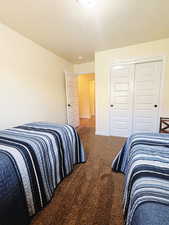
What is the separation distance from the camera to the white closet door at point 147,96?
2924 mm

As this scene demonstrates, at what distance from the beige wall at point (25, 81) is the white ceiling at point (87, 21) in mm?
270

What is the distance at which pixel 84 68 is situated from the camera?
4.42 m

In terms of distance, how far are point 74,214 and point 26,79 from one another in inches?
97.4

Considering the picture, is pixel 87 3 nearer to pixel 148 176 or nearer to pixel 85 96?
pixel 148 176

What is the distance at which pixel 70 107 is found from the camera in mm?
4059

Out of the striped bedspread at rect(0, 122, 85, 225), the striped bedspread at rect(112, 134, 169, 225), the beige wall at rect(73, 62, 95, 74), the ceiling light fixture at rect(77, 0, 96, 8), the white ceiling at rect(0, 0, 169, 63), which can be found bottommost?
the striped bedspread at rect(0, 122, 85, 225)

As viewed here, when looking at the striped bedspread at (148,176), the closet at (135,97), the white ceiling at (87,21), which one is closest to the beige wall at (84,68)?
the closet at (135,97)

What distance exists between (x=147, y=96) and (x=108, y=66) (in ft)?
4.47

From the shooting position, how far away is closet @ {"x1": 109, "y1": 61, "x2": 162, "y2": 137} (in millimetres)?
2961

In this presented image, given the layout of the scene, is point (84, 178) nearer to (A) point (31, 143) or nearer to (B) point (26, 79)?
(A) point (31, 143)

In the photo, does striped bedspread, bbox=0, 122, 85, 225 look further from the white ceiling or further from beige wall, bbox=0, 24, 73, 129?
the white ceiling

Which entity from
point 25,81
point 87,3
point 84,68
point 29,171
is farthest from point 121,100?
point 29,171

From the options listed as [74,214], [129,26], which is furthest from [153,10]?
[74,214]

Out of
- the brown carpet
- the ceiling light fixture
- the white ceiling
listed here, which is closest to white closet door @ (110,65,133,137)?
the white ceiling
